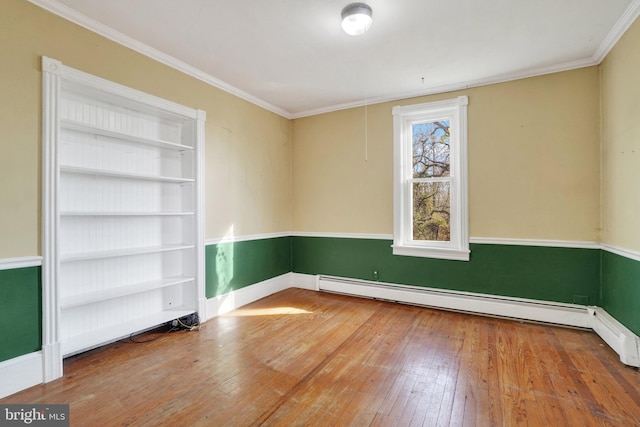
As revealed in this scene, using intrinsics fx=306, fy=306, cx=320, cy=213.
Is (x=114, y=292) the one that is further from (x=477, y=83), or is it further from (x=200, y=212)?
(x=477, y=83)

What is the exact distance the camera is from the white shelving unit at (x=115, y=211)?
7.64ft

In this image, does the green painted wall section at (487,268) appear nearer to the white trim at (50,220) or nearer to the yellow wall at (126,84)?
the yellow wall at (126,84)

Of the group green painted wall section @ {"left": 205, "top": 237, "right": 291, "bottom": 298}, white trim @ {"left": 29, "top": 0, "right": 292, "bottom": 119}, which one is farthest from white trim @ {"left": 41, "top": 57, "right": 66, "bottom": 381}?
green painted wall section @ {"left": 205, "top": 237, "right": 291, "bottom": 298}

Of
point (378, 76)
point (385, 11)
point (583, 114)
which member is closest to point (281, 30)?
point (385, 11)

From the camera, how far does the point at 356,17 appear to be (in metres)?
2.28

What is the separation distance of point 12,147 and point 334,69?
282 centimetres

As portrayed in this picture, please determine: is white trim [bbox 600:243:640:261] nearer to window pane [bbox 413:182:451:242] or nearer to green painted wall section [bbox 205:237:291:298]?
window pane [bbox 413:182:451:242]

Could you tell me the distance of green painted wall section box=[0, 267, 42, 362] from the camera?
2.09 m

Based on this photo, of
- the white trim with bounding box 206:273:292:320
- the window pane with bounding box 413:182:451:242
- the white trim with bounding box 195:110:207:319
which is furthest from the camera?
the window pane with bounding box 413:182:451:242

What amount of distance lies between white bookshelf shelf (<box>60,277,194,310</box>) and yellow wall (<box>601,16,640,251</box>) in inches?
162

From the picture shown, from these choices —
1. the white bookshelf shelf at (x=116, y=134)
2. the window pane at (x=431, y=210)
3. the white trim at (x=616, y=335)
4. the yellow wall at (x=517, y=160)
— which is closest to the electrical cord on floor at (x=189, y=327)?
the white bookshelf shelf at (x=116, y=134)

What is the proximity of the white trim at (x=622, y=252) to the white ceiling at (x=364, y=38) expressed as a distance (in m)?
1.84

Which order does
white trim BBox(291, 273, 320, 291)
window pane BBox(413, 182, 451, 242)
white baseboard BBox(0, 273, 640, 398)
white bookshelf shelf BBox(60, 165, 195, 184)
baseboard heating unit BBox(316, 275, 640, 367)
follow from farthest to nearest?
white trim BBox(291, 273, 320, 291) < window pane BBox(413, 182, 451, 242) < baseboard heating unit BBox(316, 275, 640, 367) < white bookshelf shelf BBox(60, 165, 195, 184) < white baseboard BBox(0, 273, 640, 398)

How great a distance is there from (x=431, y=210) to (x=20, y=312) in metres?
4.09
